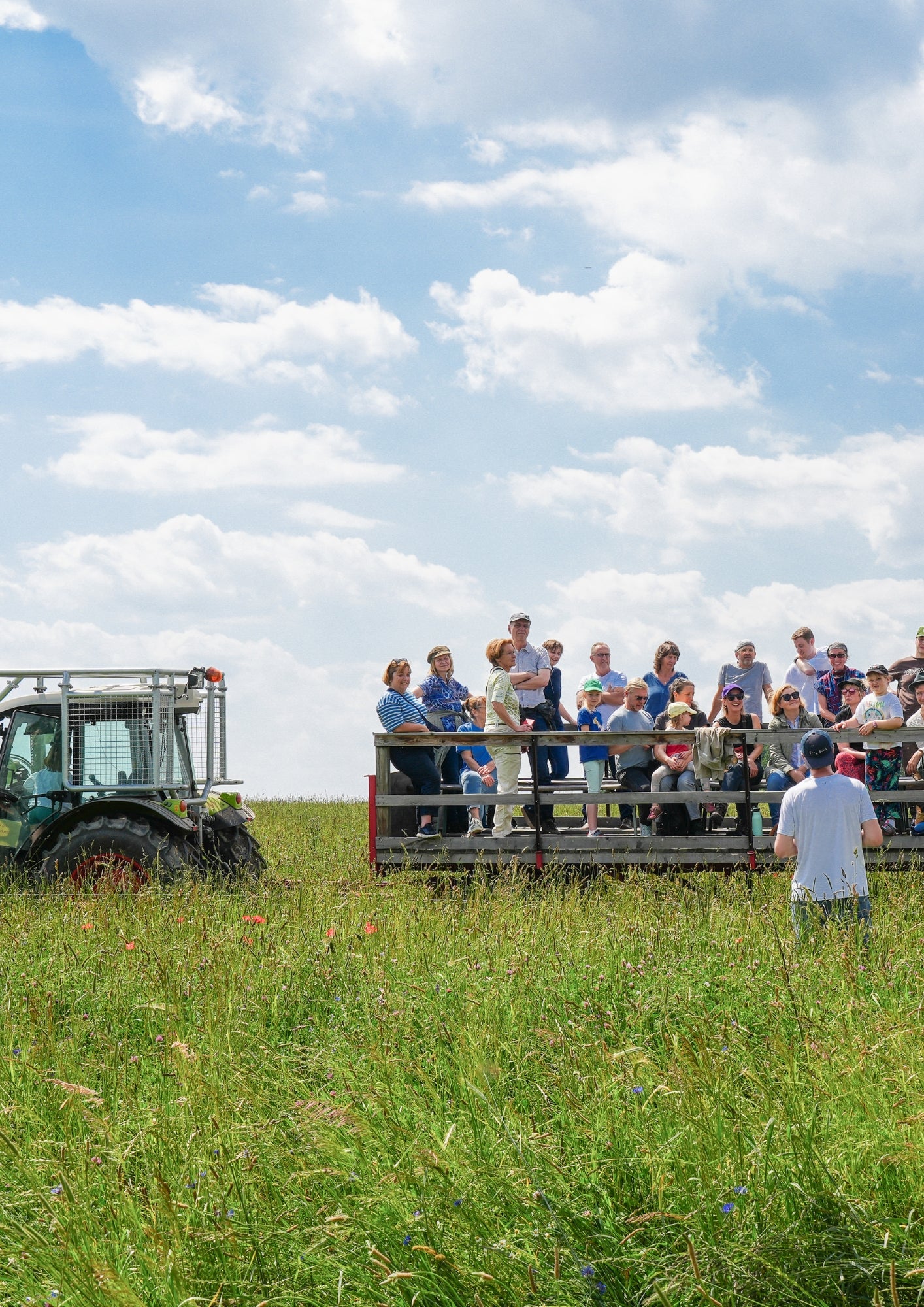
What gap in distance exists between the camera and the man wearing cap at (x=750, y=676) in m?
11.9

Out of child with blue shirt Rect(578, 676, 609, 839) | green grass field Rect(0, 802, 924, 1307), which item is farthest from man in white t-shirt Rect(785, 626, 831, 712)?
green grass field Rect(0, 802, 924, 1307)

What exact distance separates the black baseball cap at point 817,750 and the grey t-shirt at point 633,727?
3937 millimetres

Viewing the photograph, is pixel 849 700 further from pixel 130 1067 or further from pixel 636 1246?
pixel 636 1246

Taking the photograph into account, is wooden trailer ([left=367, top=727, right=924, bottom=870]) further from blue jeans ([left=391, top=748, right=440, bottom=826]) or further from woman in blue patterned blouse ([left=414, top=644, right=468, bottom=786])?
woman in blue patterned blouse ([left=414, top=644, right=468, bottom=786])

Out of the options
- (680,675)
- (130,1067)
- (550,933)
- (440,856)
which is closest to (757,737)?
(680,675)

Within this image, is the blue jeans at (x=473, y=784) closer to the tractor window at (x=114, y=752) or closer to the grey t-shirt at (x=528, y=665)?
the grey t-shirt at (x=528, y=665)

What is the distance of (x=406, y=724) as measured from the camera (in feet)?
35.0

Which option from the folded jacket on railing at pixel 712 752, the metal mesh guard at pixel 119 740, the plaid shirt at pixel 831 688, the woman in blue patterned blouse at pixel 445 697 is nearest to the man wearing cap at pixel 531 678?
the woman in blue patterned blouse at pixel 445 697

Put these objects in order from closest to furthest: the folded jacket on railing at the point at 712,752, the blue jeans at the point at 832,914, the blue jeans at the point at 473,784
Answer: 1. the blue jeans at the point at 832,914
2. the folded jacket on railing at the point at 712,752
3. the blue jeans at the point at 473,784

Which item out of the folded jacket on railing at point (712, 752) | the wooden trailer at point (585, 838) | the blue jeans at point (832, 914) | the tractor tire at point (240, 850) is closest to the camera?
the blue jeans at point (832, 914)

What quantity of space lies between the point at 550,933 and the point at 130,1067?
9.50 ft

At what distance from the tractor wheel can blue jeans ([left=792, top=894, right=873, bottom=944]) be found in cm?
541

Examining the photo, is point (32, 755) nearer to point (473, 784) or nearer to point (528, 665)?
point (473, 784)

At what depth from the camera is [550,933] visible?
282 inches
